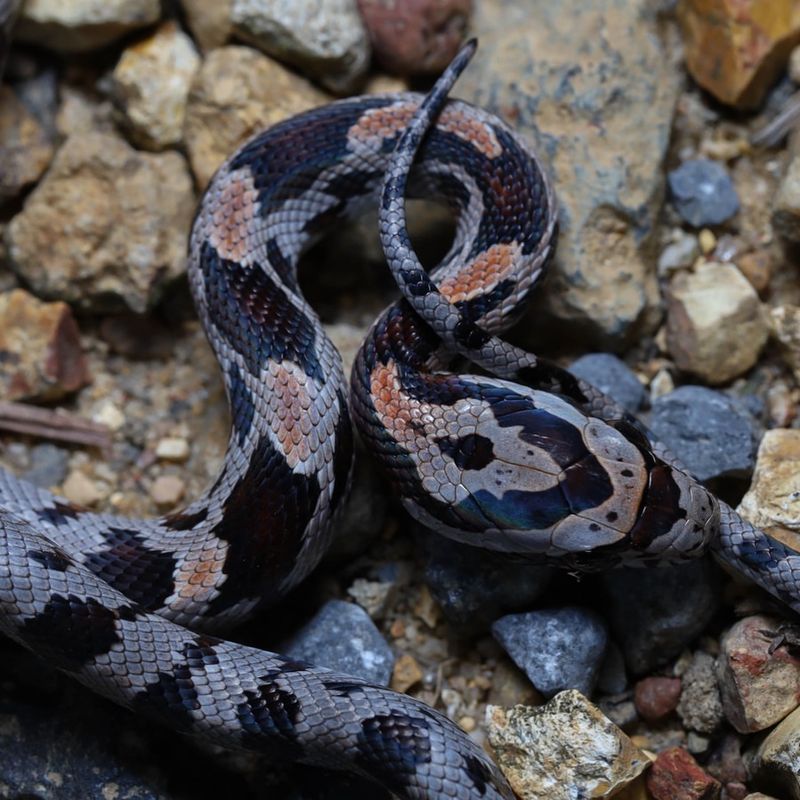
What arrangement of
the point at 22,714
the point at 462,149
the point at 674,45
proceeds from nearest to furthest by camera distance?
1. the point at 22,714
2. the point at 462,149
3. the point at 674,45

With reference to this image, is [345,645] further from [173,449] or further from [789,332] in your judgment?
[789,332]

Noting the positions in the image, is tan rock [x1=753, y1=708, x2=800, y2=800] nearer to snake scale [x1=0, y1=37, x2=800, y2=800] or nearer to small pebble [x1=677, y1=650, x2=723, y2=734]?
small pebble [x1=677, y1=650, x2=723, y2=734]

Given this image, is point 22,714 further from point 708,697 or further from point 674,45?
point 674,45

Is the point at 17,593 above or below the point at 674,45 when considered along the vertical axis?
below

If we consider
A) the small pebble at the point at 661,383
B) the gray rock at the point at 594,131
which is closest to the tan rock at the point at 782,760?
the small pebble at the point at 661,383

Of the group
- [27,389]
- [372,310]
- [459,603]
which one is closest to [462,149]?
[372,310]

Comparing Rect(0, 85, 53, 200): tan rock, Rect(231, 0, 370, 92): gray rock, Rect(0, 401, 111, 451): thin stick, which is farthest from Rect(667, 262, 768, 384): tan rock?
Rect(0, 85, 53, 200): tan rock
